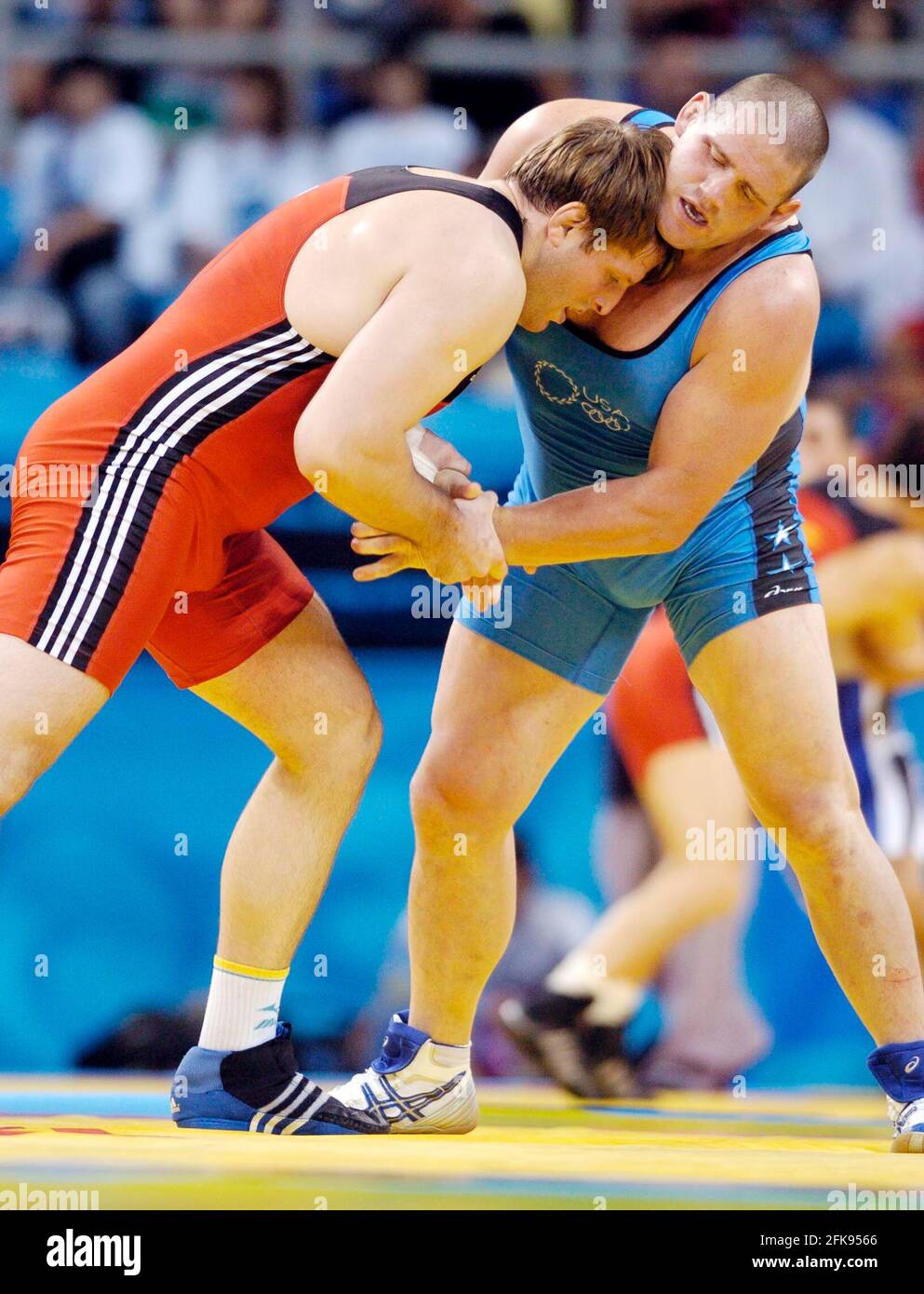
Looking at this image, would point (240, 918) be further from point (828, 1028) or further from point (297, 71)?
point (297, 71)

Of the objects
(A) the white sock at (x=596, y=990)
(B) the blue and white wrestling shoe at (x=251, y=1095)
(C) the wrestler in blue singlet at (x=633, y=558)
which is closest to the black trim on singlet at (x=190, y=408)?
(C) the wrestler in blue singlet at (x=633, y=558)

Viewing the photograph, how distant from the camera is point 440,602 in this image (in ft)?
17.0

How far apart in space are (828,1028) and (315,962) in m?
1.55

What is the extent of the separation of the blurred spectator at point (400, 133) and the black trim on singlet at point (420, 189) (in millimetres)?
4110

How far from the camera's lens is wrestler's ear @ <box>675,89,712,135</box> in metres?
2.94

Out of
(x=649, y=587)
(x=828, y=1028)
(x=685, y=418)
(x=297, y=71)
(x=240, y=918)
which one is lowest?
(x=828, y=1028)

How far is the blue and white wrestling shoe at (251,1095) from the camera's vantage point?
3.09m

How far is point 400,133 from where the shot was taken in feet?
22.6

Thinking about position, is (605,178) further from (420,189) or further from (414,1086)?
(414,1086)

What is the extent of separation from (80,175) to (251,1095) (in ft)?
15.4

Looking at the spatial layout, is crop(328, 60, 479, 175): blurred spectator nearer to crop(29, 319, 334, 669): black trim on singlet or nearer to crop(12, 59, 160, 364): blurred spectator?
crop(12, 59, 160, 364): blurred spectator

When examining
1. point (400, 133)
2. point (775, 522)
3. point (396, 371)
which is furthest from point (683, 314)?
point (400, 133)

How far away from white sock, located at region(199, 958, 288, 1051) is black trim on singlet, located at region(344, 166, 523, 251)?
4.40 feet
